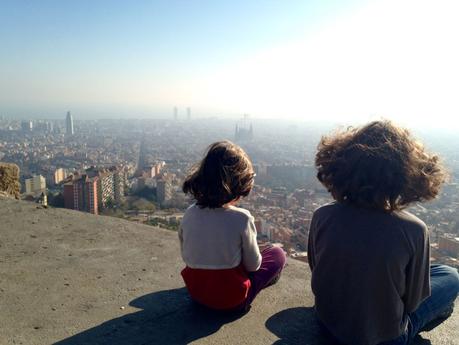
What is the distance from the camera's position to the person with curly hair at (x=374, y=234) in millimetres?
1369

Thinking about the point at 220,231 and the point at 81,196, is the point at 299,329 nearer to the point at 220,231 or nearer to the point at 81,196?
the point at 220,231

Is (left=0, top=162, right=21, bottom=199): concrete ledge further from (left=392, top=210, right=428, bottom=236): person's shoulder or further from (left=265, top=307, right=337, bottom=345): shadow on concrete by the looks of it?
(left=392, top=210, right=428, bottom=236): person's shoulder

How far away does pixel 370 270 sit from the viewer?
4.53 ft

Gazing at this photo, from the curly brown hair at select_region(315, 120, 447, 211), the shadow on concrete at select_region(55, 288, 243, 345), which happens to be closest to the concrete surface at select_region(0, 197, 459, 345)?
the shadow on concrete at select_region(55, 288, 243, 345)

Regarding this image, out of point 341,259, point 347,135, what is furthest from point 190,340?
point 347,135

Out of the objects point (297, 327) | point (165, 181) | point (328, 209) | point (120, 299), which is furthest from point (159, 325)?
point (165, 181)

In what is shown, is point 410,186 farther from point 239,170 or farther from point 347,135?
point 239,170

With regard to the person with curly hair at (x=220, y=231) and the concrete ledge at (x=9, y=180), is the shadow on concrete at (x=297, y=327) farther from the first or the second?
the concrete ledge at (x=9, y=180)

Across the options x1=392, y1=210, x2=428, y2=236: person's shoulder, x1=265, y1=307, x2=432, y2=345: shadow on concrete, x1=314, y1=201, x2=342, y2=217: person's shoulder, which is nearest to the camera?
x1=392, y1=210, x2=428, y2=236: person's shoulder

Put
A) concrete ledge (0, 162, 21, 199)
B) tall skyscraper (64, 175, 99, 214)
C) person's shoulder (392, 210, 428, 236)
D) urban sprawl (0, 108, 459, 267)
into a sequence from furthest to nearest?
1. tall skyscraper (64, 175, 99, 214)
2. urban sprawl (0, 108, 459, 267)
3. concrete ledge (0, 162, 21, 199)
4. person's shoulder (392, 210, 428, 236)

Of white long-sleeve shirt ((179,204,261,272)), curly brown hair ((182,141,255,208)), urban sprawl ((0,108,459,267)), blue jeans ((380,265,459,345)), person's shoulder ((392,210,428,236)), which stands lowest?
urban sprawl ((0,108,459,267))

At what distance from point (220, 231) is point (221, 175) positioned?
25 cm

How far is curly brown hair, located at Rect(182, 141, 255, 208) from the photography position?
1.74 metres

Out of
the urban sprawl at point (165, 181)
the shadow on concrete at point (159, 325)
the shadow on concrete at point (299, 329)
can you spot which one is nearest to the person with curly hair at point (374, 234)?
the shadow on concrete at point (299, 329)
